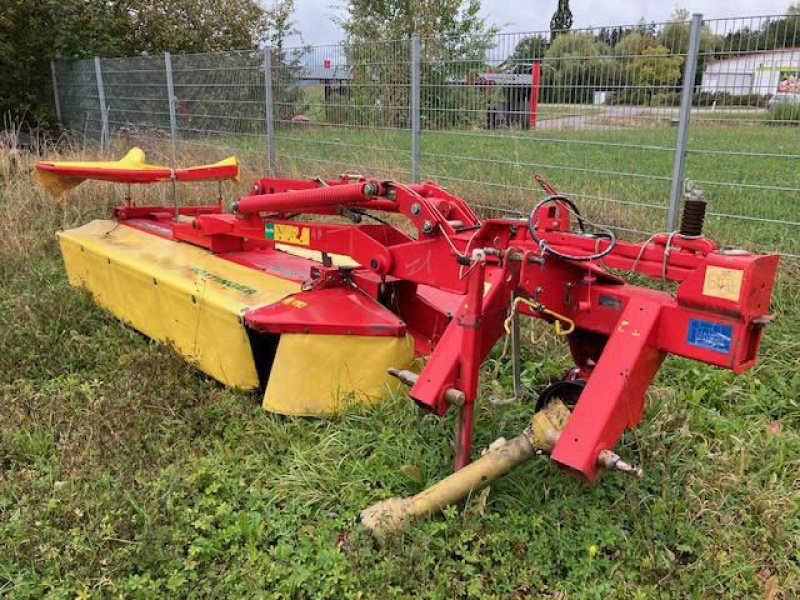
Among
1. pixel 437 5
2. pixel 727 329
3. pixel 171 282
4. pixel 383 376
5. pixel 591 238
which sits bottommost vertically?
pixel 383 376

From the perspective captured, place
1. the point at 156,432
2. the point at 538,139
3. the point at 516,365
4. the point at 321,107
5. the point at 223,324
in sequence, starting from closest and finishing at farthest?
the point at 516,365
the point at 156,432
the point at 223,324
the point at 538,139
the point at 321,107

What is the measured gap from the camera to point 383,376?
3400 millimetres

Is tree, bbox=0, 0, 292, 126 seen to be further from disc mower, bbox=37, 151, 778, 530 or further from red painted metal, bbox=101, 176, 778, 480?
red painted metal, bbox=101, 176, 778, 480

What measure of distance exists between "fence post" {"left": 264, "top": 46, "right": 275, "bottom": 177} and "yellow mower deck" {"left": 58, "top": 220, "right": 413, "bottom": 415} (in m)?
3.96

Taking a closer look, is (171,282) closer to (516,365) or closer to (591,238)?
(516,365)

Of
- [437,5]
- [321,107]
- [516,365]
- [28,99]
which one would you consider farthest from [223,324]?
[437,5]

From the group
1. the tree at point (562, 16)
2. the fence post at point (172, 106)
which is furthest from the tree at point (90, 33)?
the tree at point (562, 16)

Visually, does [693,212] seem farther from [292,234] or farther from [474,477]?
[292,234]

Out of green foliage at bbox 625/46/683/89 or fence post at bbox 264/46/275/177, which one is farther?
fence post at bbox 264/46/275/177

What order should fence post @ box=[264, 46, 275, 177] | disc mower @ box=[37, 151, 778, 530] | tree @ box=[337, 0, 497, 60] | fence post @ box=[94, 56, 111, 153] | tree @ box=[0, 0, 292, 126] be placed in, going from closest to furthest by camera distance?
1. disc mower @ box=[37, 151, 778, 530]
2. fence post @ box=[264, 46, 275, 177]
3. fence post @ box=[94, 56, 111, 153]
4. tree @ box=[0, 0, 292, 126]
5. tree @ box=[337, 0, 497, 60]

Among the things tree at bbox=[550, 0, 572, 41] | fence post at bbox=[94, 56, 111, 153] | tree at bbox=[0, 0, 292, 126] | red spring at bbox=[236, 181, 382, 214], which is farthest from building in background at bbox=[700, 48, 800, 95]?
tree at bbox=[550, 0, 572, 41]

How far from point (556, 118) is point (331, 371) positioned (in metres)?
3.66

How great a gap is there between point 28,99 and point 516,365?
45.3 ft

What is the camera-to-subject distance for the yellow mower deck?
11.0 feet
